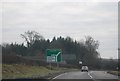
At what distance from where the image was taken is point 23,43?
123 m

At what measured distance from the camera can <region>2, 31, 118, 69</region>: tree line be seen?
388 feet

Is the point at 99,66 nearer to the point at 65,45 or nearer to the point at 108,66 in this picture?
the point at 108,66

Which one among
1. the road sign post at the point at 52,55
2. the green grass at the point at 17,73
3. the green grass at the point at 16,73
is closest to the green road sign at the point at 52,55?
the road sign post at the point at 52,55

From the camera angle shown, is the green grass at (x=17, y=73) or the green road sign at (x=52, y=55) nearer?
the green grass at (x=17, y=73)

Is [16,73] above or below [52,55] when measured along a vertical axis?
below

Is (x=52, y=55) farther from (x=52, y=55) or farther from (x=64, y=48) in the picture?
(x=64, y=48)

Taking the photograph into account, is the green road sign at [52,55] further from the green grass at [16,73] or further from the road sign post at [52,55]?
the green grass at [16,73]

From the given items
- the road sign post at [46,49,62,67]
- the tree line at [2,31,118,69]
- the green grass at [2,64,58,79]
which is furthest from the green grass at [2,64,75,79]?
the tree line at [2,31,118,69]

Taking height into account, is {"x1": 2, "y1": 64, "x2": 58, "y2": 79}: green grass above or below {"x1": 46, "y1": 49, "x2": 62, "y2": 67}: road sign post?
below

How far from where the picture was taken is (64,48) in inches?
5084

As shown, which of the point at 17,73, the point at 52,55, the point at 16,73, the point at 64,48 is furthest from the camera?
the point at 64,48

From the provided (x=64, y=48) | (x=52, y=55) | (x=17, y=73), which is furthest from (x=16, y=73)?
(x=64, y=48)

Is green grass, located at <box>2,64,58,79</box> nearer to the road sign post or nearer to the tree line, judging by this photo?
the road sign post

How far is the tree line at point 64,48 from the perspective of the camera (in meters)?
118
